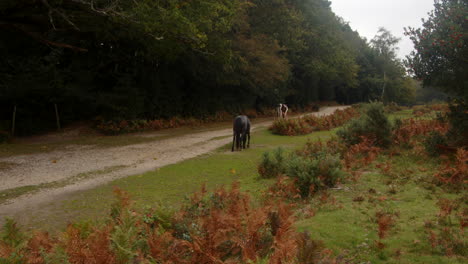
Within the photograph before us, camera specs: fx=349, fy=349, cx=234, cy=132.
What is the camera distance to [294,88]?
44656 mm

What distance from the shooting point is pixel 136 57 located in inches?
902

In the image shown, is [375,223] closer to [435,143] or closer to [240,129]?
[435,143]

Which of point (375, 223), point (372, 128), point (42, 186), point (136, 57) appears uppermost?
point (136, 57)

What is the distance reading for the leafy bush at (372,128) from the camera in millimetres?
11758

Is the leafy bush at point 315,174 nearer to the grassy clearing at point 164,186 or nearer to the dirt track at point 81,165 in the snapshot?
the grassy clearing at point 164,186

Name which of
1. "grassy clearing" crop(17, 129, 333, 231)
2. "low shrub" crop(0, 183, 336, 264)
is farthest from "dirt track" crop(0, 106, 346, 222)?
"low shrub" crop(0, 183, 336, 264)

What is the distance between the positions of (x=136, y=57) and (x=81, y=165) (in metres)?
12.9

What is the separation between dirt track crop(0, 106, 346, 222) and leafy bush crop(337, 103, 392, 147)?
596 cm

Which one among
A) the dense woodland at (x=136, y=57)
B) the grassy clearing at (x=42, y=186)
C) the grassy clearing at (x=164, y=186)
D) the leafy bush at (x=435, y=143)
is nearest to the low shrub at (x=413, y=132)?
the leafy bush at (x=435, y=143)

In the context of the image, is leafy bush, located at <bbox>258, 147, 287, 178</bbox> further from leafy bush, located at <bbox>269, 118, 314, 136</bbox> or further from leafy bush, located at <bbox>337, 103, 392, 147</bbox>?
leafy bush, located at <bbox>269, 118, 314, 136</bbox>

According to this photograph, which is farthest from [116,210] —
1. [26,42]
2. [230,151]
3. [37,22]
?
[26,42]

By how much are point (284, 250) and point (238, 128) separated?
11924 millimetres

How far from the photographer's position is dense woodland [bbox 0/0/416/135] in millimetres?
14945

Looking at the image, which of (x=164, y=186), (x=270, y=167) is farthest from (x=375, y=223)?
(x=164, y=186)
